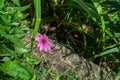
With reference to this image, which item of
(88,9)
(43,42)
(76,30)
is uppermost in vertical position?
(88,9)

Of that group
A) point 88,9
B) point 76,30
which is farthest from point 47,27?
point 88,9

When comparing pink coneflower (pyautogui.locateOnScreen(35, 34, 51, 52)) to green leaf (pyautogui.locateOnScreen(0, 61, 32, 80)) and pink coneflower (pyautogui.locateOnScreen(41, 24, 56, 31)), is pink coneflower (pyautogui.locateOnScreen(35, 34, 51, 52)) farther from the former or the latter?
green leaf (pyautogui.locateOnScreen(0, 61, 32, 80))

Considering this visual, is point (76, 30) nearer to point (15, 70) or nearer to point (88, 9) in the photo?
point (88, 9)

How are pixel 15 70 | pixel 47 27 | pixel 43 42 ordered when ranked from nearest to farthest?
1. pixel 15 70
2. pixel 43 42
3. pixel 47 27

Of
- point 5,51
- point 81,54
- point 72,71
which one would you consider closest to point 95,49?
point 81,54

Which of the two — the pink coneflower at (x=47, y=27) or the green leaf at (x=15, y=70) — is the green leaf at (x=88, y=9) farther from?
the pink coneflower at (x=47, y=27)

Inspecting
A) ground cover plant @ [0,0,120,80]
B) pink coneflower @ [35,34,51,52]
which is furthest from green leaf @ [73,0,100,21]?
pink coneflower @ [35,34,51,52]

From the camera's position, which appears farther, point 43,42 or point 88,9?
point 43,42

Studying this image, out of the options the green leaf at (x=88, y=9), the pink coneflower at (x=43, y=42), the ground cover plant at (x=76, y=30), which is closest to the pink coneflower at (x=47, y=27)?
the ground cover plant at (x=76, y=30)
